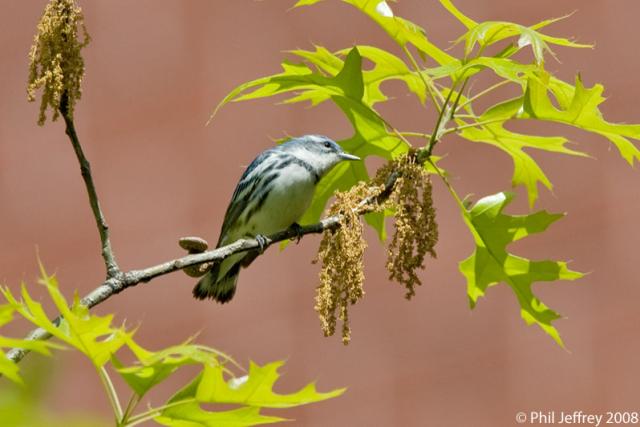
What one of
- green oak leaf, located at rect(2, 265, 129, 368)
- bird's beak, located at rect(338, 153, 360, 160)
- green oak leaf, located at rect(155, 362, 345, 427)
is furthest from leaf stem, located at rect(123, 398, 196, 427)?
bird's beak, located at rect(338, 153, 360, 160)

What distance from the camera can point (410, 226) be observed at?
188 centimetres

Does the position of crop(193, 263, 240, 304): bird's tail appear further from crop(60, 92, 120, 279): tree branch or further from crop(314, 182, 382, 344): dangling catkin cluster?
crop(60, 92, 120, 279): tree branch

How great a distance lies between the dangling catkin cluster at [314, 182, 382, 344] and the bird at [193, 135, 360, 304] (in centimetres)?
128

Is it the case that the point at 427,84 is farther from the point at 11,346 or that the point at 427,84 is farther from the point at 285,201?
the point at 285,201

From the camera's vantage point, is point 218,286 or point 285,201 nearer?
point 285,201

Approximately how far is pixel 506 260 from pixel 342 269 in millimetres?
593

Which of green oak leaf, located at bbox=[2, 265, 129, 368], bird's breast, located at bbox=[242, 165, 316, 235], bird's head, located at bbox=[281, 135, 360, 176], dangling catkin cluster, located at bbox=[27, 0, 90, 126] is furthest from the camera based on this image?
bird's breast, located at bbox=[242, 165, 316, 235]

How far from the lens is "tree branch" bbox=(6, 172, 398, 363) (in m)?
1.39

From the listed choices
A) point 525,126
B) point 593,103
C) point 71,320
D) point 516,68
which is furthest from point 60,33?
point 525,126

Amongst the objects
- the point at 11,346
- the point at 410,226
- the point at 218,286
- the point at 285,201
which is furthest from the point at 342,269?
the point at 218,286

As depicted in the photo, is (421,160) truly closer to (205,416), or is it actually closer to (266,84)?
(266,84)

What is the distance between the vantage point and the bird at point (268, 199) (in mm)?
3400

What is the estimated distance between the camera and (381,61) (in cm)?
213

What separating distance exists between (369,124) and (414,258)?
0.50 m
